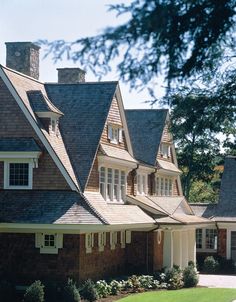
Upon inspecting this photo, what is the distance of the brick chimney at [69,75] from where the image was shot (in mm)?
40375

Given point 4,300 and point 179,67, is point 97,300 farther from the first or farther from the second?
point 179,67

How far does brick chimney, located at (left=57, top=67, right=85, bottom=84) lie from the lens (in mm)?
40375

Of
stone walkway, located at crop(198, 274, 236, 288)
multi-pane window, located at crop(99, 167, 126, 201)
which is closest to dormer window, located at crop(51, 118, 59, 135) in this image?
multi-pane window, located at crop(99, 167, 126, 201)

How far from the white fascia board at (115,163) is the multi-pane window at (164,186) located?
8586 mm

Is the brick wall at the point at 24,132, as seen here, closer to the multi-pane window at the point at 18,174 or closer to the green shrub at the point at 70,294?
the multi-pane window at the point at 18,174

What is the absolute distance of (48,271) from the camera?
29.5 metres

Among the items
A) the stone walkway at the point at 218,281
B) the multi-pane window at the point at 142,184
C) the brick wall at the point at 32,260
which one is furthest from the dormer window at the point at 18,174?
the multi-pane window at the point at 142,184

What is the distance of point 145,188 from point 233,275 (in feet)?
23.4

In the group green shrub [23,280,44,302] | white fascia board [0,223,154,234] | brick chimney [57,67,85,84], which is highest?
brick chimney [57,67,85,84]

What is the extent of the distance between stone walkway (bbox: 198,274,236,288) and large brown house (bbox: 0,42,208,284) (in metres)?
1.96

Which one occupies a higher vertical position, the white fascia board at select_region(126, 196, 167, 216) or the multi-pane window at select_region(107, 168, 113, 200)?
the multi-pane window at select_region(107, 168, 113, 200)

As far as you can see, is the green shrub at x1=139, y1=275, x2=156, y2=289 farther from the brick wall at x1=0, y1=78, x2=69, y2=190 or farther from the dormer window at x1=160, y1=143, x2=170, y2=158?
the dormer window at x1=160, y1=143, x2=170, y2=158

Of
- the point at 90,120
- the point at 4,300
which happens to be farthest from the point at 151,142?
the point at 4,300

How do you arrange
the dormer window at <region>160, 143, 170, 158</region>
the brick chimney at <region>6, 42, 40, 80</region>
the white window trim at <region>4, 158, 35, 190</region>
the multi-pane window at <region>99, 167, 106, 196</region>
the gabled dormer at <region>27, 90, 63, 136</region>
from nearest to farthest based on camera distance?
1. the white window trim at <region>4, 158, 35, 190</region>
2. the gabled dormer at <region>27, 90, 63, 136</region>
3. the multi-pane window at <region>99, 167, 106, 196</region>
4. the brick chimney at <region>6, 42, 40, 80</region>
5. the dormer window at <region>160, 143, 170, 158</region>
